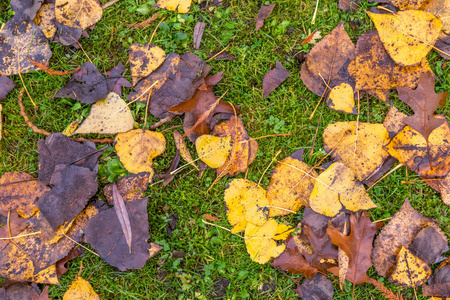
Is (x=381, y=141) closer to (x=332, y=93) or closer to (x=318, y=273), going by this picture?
(x=332, y=93)

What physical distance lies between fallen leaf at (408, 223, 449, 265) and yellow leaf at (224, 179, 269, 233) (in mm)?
1238

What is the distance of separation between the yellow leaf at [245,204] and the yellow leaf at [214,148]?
0.23 metres

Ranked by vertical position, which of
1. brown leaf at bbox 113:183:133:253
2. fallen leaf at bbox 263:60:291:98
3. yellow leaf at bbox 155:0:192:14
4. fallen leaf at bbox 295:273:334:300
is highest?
yellow leaf at bbox 155:0:192:14

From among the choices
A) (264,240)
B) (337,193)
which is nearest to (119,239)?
(264,240)

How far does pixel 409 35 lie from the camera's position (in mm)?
2354

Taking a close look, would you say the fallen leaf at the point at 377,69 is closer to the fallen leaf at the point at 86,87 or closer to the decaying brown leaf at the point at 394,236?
the decaying brown leaf at the point at 394,236

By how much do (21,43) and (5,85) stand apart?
395mm

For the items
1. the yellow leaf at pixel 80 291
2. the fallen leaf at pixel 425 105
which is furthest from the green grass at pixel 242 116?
the fallen leaf at pixel 425 105

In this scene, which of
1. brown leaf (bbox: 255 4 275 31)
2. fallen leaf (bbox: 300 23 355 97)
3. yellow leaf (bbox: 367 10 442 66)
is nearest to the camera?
yellow leaf (bbox: 367 10 442 66)

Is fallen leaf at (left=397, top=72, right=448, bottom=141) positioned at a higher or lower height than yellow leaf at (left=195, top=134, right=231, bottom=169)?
higher

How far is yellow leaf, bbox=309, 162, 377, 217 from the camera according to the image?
2.39 metres

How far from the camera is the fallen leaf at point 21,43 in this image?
256cm

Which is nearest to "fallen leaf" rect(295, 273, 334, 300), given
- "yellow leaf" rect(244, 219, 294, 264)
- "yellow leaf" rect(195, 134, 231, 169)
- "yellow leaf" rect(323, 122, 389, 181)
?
"yellow leaf" rect(244, 219, 294, 264)

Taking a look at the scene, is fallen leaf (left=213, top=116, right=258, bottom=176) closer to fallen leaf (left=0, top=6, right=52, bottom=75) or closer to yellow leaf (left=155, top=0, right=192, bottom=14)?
yellow leaf (left=155, top=0, right=192, bottom=14)
